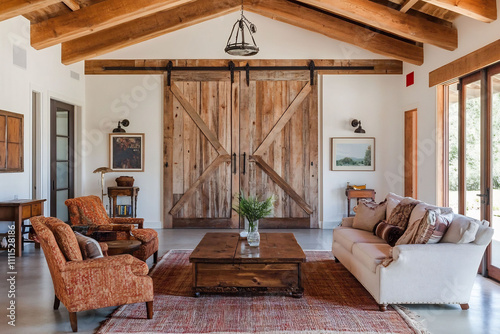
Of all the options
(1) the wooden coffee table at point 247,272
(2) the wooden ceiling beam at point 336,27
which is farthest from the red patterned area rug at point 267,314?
(2) the wooden ceiling beam at point 336,27

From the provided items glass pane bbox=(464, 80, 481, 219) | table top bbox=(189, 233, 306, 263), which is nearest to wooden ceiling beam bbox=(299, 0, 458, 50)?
glass pane bbox=(464, 80, 481, 219)

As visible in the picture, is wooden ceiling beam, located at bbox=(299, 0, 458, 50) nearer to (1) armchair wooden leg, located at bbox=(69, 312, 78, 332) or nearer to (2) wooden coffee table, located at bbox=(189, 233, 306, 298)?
(2) wooden coffee table, located at bbox=(189, 233, 306, 298)

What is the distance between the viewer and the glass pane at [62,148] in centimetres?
774

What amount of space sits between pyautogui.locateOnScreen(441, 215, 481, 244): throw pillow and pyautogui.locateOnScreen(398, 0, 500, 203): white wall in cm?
276

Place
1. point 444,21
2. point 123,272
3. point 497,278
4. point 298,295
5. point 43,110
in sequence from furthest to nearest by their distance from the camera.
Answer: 1. point 43,110
2. point 444,21
3. point 497,278
4. point 298,295
5. point 123,272

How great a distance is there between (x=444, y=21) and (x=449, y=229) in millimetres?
3611

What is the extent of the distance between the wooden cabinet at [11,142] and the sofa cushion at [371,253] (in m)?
4.65

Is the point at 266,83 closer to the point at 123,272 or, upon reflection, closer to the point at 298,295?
the point at 298,295

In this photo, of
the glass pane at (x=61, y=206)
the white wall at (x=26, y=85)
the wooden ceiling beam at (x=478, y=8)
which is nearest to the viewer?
the wooden ceiling beam at (x=478, y=8)

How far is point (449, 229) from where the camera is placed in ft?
12.6

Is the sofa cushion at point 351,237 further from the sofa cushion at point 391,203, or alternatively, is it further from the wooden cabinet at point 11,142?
the wooden cabinet at point 11,142

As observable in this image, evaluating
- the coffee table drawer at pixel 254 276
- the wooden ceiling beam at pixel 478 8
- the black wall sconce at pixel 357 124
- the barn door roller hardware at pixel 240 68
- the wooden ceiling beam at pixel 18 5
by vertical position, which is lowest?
the coffee table drawer at pixel 254 276

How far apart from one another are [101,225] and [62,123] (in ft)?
11.6

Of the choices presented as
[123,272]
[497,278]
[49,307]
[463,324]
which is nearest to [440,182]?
[497,278]
